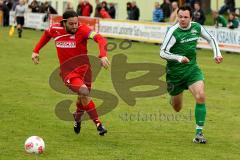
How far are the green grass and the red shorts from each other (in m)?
0.88

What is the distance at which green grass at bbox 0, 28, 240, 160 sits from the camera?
1013 centimetres

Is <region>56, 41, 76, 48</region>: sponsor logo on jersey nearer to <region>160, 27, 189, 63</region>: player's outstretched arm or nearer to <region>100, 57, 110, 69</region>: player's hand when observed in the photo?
<region>100, 57, 110, 69</region>: player's hand

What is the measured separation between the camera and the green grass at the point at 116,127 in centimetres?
1013

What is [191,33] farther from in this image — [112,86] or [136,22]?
[136,22]

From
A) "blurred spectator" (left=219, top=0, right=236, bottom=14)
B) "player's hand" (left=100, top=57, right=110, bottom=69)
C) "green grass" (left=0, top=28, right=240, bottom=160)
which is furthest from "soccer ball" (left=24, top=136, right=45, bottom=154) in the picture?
"blurred spectator" (left=219, top=0, right=236, bottom=14)

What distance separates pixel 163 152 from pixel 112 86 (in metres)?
8.15

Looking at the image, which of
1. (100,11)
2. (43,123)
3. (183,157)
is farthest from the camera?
(100,11)

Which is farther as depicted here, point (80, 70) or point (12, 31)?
point (12, 31)

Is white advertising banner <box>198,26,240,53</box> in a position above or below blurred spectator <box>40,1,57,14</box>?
above

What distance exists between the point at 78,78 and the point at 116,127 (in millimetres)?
1545

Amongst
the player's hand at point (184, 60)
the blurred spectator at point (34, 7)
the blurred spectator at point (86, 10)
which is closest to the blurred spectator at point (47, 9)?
the blurred spectator at point (34, 7)

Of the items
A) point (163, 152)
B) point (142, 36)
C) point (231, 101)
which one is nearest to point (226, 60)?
point (142, 36)

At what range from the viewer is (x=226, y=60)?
26.4 m

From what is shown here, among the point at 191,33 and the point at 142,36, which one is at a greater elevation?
the point at 191,33
